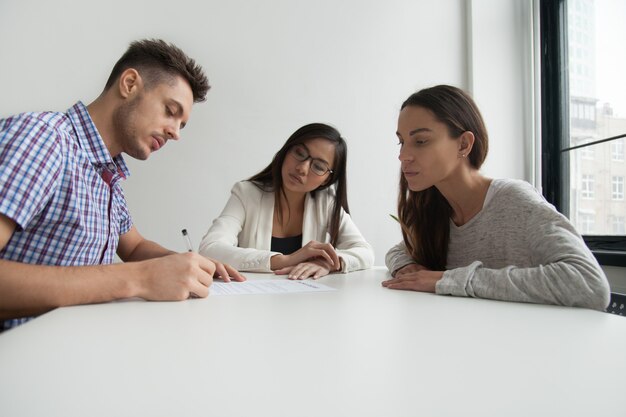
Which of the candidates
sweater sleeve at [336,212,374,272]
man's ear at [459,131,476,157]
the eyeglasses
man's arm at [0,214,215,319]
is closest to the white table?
man's arm at [0,214,215,319]

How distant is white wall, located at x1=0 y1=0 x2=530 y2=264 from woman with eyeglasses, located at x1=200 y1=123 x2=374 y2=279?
0.61m

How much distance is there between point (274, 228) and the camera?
77.9 inches

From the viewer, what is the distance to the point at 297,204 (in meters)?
2.03

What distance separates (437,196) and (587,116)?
158 cm

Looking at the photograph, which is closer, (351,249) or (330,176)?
(351,249)

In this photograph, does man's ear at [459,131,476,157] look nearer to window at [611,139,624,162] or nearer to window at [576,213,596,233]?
window at [611,139,624,162]

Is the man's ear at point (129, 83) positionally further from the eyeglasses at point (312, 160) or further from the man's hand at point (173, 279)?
the eyeglasses at point (312, 160)

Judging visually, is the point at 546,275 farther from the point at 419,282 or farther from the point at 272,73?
the point at 272,73

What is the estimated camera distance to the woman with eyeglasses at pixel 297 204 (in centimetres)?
Result: 186

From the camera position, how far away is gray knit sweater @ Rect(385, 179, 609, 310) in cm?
85

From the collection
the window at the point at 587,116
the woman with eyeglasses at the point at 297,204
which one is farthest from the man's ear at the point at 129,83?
the window at the point at 587,116

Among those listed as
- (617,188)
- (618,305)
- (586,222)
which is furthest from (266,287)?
(586,222)

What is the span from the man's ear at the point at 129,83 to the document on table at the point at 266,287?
1.91ft

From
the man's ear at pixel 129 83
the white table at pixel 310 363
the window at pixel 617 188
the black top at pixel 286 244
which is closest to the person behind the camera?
the white table at pixel 310 363
